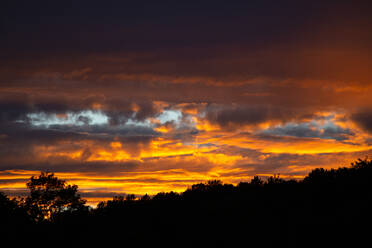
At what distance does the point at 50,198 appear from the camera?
2662 inches

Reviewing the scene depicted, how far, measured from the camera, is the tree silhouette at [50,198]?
218 ft

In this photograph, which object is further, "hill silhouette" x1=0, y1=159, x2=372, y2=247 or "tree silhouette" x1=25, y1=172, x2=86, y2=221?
"tree silhouette" x1=25, y1=172, x2=86, y2=221

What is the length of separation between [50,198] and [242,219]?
4380 cm

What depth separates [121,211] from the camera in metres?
52.3

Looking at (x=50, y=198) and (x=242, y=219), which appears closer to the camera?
(x=242, y=219)

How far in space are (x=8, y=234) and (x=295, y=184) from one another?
34866mm

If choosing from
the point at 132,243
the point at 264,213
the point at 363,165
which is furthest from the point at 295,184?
the point at 132,243

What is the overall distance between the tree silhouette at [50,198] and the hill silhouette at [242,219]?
520 centimetres

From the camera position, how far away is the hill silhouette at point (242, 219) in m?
25.7

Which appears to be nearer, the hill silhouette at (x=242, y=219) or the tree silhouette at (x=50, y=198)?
the hill silhouette at (x=242, y=219)

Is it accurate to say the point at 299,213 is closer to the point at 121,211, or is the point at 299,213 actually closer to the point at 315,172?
the point at 315,172

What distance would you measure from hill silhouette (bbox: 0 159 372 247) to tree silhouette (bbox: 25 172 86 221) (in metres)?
5.20

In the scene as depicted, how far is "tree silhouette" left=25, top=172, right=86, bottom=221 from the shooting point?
6631cm

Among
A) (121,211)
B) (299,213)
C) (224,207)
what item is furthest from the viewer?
(121,211)
